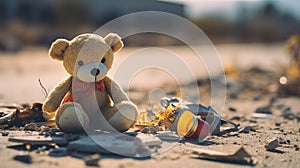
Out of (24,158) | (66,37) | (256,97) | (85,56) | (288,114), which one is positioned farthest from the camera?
(66,37)

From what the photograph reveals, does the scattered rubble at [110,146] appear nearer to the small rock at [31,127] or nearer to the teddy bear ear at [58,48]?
the small rock at [31,127]

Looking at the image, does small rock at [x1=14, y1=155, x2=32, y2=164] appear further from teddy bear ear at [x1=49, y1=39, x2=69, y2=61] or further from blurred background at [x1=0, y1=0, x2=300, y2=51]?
blurred background at [x1=0, y1=0, x2=300, y2=51]

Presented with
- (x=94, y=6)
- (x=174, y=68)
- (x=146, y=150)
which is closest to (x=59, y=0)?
(x=94, y=6)

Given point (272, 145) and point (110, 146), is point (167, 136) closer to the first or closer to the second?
point (110, 146)

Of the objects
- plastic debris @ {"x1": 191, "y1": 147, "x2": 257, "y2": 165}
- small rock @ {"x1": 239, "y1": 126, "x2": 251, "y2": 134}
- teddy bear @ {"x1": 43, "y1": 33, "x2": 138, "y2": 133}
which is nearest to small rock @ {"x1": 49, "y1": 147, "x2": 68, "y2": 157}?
teddy bear @ {"x1": 43, "y1": 33, "x2": 138, "y2": 133}

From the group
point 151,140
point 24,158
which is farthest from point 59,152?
point 151,140

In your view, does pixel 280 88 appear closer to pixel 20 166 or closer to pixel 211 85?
pixel 211 85

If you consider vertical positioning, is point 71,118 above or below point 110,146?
above

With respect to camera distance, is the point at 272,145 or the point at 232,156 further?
the point at 272,145
